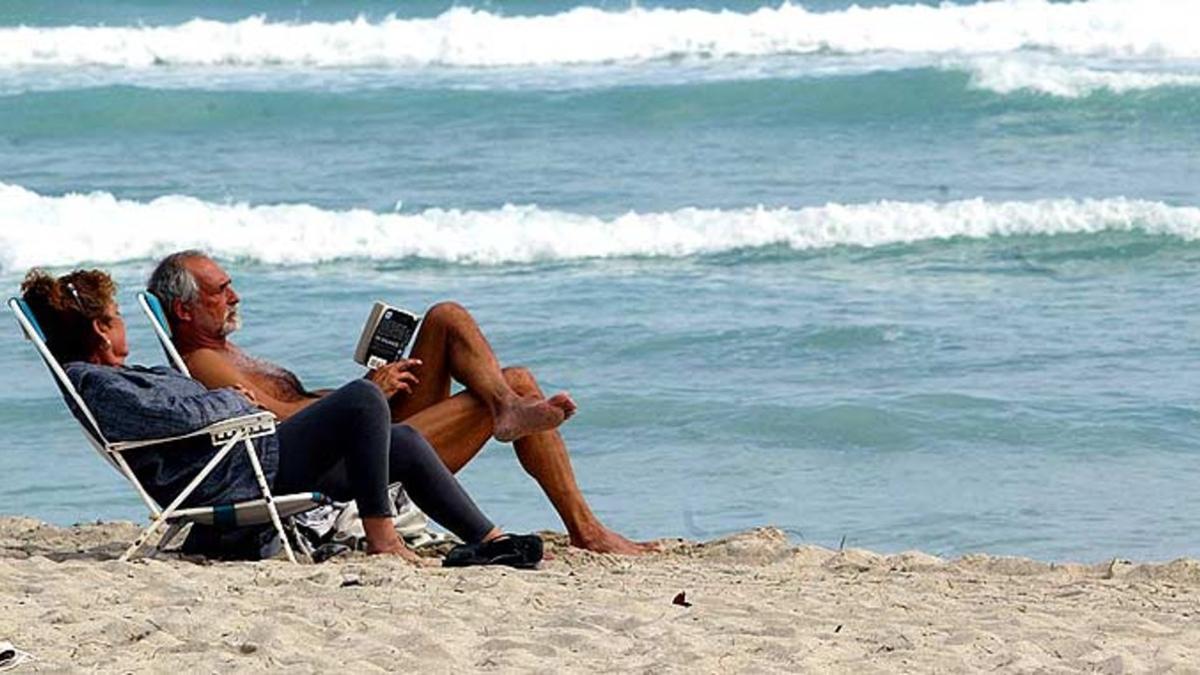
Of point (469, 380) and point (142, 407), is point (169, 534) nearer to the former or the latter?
point (142, 407)

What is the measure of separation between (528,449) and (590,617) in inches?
59.9

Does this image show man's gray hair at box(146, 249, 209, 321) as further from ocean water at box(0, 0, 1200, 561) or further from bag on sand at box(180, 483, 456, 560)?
ocean water at box(0, 0, 1200, 561)

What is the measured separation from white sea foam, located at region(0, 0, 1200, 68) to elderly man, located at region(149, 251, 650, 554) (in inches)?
792

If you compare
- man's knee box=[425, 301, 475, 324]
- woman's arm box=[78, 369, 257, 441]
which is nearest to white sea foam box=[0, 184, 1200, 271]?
man's knee box=[425, 301, 475, 324]

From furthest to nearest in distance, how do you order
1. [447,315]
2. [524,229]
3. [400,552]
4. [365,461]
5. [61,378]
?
[524,229], [447,315], [400,552], [365,461], [61,378]

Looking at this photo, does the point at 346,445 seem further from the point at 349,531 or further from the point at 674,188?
the point at 674,188

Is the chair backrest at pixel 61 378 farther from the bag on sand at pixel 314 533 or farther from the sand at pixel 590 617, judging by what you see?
the bag on sand at pixel 314 533

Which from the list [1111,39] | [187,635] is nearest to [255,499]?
[187,635]

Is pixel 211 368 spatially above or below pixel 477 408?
above

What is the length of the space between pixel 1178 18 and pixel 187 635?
935 inches

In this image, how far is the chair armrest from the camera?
616 cm

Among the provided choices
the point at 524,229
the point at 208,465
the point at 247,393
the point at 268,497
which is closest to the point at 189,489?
the point at 208,465

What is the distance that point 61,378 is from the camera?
20.2 ft

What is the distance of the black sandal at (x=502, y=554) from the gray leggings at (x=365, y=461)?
14cm
